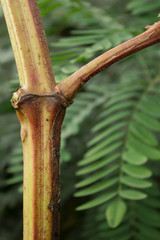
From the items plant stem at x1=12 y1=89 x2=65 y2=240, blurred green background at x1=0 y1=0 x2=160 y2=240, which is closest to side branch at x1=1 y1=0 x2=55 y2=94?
plant stem at x1=12 y1=89 x2=65 y2=240

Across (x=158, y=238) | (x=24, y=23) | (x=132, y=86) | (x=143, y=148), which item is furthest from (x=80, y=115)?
(x=24, y=23)

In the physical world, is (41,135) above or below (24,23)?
below

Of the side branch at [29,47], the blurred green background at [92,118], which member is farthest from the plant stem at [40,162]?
the blurred green background at [92,118]

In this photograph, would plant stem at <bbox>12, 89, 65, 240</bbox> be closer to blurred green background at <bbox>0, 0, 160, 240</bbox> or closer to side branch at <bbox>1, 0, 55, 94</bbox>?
→ side branch at <bbox>1, 0, 55, 94</bbox>

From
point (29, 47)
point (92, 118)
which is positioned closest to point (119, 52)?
point (29, 47)

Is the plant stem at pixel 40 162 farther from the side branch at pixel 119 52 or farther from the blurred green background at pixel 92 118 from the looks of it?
the blurred green background at pixel 92 118

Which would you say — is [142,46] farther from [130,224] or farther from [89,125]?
[89,125]
